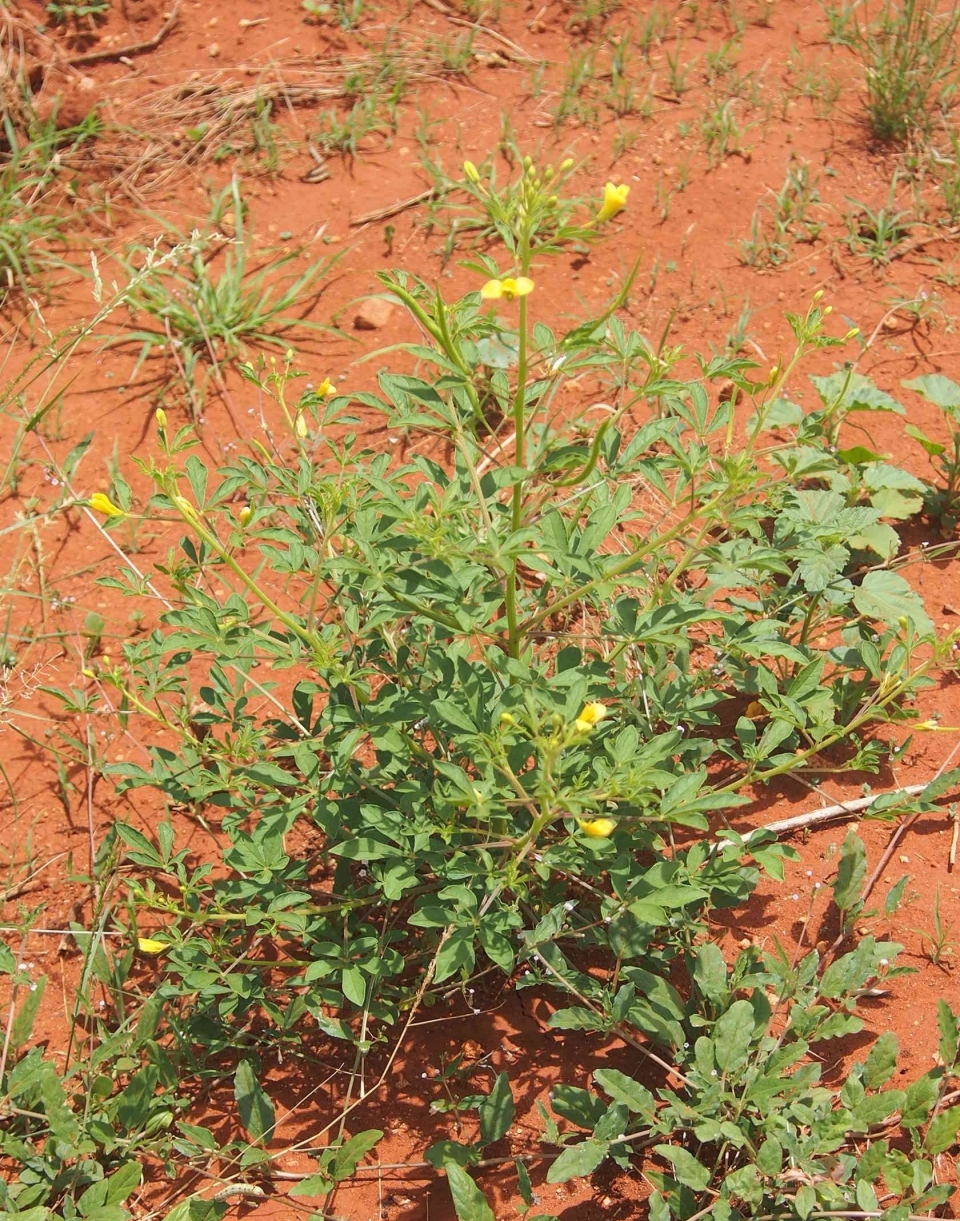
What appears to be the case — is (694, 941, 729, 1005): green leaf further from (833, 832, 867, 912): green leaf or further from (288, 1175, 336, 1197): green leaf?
(288, 1175, 336, 1197): green leaf

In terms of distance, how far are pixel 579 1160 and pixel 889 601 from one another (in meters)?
1.50

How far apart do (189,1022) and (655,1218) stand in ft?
3.17

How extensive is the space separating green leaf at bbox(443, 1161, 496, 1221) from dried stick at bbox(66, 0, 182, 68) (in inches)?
173

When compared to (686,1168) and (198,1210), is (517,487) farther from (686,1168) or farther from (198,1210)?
(198,1210)

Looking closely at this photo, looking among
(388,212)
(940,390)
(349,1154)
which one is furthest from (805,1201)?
(388,212)

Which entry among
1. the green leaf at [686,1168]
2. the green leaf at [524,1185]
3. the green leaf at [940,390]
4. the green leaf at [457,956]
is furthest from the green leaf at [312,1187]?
the green leaf at [940,390]

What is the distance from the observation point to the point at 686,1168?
2.04m

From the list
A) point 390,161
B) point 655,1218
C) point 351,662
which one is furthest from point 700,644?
point 390,161

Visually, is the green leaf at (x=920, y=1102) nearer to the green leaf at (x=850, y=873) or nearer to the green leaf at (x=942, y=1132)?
the green leaf at (x=942, y=1132)

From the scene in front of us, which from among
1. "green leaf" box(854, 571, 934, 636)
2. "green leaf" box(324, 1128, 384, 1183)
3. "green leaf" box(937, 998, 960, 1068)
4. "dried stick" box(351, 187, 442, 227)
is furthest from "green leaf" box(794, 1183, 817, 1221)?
"dried stick" box(351, 187, 442, 227)

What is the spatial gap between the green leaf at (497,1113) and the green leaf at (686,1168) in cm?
28

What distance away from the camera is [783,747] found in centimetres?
275

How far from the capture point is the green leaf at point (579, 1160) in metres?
2.04

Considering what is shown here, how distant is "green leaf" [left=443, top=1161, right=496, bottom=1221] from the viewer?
6.76 feet
